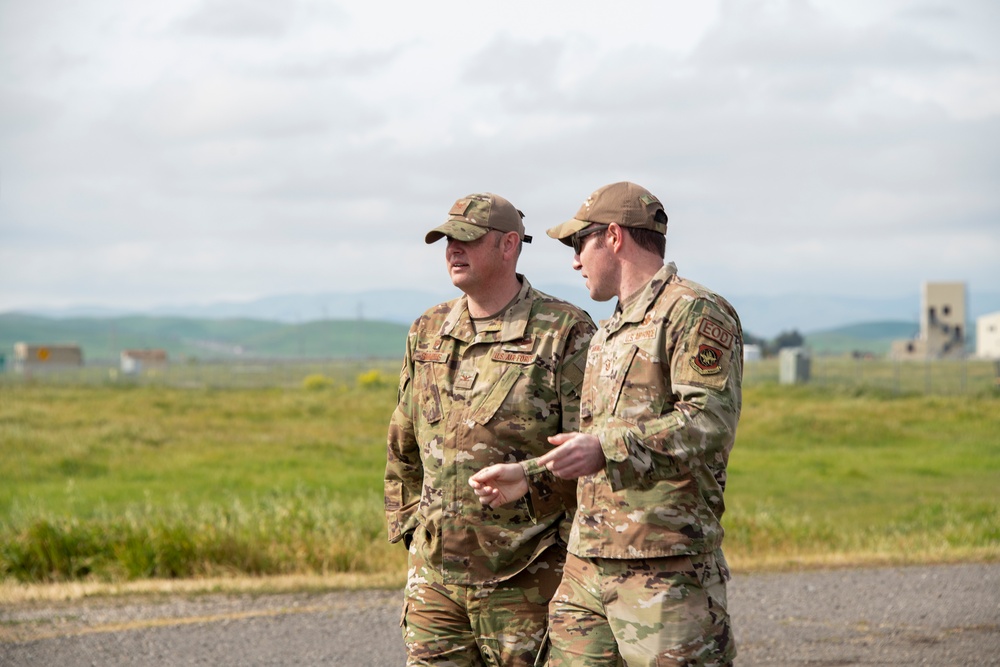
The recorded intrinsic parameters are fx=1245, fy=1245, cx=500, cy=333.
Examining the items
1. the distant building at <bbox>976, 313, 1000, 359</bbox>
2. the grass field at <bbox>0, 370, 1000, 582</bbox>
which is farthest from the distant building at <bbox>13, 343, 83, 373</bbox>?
the distant building at <bbox>976, 313, 1000, 359</bbox>

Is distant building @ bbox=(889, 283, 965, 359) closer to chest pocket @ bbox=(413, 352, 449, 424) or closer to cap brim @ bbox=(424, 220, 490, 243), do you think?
chest pocket @ bbox=(413, 352, 449, 424)

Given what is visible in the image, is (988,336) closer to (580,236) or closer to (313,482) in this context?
(313,482)

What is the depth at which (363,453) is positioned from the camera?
26.2 meters

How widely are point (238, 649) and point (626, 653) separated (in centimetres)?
455

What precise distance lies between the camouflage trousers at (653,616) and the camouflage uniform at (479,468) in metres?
0.53

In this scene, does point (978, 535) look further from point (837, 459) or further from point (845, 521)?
point (837, 459)

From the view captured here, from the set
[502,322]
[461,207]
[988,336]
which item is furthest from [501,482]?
[988,336]

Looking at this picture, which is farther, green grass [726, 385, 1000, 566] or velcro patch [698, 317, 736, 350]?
green grass [726, 385, 1000, 566]

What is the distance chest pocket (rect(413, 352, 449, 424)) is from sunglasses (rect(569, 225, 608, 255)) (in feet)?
2.94

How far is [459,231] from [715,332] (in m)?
1.28

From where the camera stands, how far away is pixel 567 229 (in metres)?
4.06

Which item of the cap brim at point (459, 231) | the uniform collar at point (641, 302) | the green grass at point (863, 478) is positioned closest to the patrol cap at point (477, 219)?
the cap brim at point (459, 231)

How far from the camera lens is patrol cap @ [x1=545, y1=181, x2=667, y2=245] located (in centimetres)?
397

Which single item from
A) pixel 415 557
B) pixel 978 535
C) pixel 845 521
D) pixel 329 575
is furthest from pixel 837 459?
pixel 415 557
